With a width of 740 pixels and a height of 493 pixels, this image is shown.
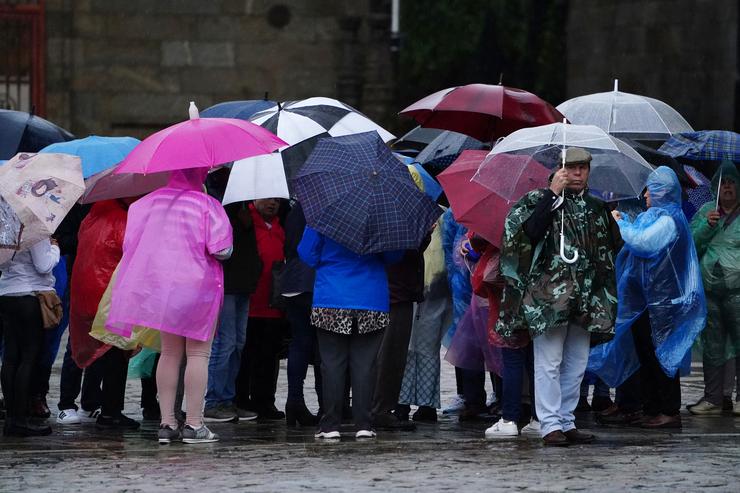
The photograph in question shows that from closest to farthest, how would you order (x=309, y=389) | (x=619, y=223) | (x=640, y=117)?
(x=619, y=223) < (x=640, y=117) < (x=309, y=389)

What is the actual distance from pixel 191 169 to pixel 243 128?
14.6 inches

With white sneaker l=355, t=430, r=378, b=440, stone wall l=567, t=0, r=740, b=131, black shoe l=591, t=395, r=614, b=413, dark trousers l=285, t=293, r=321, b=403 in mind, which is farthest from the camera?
stone wall l=567, t=0, r=740, b=131

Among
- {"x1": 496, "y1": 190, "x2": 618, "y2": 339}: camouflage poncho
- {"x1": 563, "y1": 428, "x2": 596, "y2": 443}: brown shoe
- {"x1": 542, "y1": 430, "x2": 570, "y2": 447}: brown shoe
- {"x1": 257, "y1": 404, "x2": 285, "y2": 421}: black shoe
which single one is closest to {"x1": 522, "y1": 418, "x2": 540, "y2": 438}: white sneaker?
{"x1": 563, "y1": 428, "x2": 596, "y2": 443}: brown shoe

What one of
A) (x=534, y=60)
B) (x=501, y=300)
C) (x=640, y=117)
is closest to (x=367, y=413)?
(x=501, y=300)

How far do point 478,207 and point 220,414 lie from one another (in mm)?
2303

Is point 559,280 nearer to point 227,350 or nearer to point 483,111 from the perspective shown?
point 483,111

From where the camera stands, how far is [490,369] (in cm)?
1152

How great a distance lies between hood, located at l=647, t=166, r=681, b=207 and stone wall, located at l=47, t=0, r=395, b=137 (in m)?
10.5

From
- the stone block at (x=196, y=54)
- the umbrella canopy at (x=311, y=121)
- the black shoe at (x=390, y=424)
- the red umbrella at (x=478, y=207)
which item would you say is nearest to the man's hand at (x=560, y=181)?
the red umbrella at (x=478, y=207)

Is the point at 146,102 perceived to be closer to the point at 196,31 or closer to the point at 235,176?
the point at 196,31

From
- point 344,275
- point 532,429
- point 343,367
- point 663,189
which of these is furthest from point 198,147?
point 663,189

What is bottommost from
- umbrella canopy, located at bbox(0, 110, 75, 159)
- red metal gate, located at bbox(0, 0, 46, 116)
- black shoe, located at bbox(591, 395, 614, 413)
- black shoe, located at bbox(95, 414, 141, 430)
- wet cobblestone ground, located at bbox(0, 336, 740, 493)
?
wet cobblestone ground, located at bbox(0, 336, 740, 493)

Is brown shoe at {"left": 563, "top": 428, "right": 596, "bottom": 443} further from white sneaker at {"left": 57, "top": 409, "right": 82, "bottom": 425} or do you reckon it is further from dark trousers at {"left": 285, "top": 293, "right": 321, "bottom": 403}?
white sneaker at {"left": 57, "top": 409, "right": 82, "bottom": 425}

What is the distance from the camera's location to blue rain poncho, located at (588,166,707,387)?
11.1 meters
